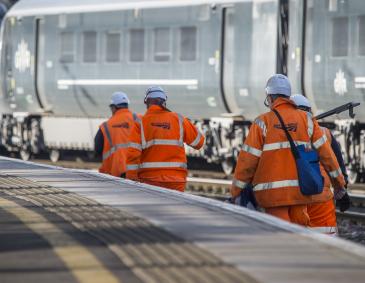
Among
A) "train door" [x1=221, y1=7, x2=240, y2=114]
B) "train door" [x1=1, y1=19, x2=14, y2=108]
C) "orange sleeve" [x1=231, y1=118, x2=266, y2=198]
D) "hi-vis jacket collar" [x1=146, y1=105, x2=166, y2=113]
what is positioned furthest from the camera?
"train door" [x1=1, y1=19, x2=14, y2=108]

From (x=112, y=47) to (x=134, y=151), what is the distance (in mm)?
15808

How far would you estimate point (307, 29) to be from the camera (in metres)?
22.0

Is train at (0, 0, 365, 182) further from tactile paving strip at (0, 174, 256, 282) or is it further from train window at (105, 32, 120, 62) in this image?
tactile paving strip at (0, 174, 256, 282)

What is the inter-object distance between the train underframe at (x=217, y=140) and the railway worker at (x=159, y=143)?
34.2 feet

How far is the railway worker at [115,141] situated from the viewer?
12945mm

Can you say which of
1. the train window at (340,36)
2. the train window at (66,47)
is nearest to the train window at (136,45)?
the train window at (66,47)

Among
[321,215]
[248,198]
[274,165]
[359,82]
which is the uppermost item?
[359,82]

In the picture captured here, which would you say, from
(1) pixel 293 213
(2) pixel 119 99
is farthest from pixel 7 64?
(1) pixel 293 213

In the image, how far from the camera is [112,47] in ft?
88.7

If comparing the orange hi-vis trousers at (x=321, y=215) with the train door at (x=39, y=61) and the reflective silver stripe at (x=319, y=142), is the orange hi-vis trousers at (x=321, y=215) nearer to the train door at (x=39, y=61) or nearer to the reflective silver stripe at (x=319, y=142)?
the reflective silver stripe at (x=319, y=142)

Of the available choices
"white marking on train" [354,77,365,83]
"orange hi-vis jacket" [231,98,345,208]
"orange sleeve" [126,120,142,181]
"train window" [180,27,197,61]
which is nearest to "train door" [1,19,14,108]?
"train window" [180,27,197,61]

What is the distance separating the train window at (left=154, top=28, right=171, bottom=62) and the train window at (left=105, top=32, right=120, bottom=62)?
4.26ft

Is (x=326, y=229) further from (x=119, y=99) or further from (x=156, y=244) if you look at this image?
(x=119, y=99)

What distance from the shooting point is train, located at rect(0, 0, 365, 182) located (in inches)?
858
